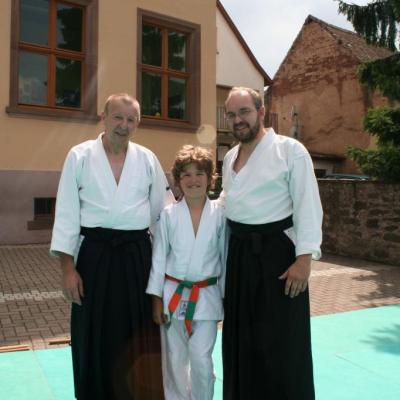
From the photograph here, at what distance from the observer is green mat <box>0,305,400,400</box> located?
2.99 metres

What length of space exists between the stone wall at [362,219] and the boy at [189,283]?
647cm

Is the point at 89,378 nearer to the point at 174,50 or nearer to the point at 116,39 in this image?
the point at 116,39

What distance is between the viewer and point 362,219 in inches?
344

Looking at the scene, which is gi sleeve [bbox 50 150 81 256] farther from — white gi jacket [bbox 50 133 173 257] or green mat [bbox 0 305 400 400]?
green mat [bbox 0 305 400 400]

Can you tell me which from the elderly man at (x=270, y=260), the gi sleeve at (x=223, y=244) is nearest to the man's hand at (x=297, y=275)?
the elderly man at (x=270, y=260)

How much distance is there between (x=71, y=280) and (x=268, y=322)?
39.5 inches

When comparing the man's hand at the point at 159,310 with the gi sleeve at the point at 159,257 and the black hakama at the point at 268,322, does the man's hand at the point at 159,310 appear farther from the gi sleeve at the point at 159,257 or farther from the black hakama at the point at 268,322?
the black hakama at the point at 268,322

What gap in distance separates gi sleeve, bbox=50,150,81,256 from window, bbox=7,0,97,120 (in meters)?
6.86

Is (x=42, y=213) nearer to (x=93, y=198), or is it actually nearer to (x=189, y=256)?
(x=93, y=198)

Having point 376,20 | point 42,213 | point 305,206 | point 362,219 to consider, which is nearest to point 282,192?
point 305,206

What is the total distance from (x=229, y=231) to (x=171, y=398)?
0.95 meters

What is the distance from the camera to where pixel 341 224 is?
30.2 ft

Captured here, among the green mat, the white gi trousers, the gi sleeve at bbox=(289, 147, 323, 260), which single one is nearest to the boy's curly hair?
the gi sleeve at bbox=(289, 147, 323, 260)

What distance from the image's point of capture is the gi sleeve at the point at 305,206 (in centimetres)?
229
